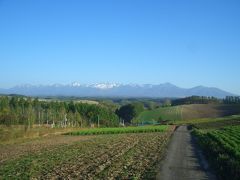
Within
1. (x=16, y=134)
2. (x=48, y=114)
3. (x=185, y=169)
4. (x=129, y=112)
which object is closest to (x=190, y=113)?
(x=129, y=112)

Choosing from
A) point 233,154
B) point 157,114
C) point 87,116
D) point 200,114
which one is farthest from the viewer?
point 157,114

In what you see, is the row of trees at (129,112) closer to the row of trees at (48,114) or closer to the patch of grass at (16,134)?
the row of trees at (48,114)

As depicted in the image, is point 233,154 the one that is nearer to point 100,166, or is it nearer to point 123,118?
point 100,166

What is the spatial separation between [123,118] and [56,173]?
14985cm

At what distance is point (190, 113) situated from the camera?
15175 cm

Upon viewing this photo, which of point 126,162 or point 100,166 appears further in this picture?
point 126,162

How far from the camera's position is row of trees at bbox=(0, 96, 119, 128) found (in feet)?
258

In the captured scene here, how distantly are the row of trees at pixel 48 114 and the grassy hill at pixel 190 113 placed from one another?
20320 millimetres

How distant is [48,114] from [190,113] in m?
64.3

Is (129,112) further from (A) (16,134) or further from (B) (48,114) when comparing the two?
(A) (16,134)

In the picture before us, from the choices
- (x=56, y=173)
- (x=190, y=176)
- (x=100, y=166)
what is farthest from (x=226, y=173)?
(x=56, y=173)

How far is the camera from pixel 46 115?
104875mm

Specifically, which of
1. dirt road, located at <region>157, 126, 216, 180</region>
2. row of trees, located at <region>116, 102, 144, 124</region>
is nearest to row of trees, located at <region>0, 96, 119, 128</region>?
row of trees, located at <region>116, 102, 144, 124</region>

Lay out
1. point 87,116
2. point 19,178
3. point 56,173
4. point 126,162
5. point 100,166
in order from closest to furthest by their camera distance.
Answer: point 19,178, point 56,173, point 100,166, point 126,162, point 87,116
